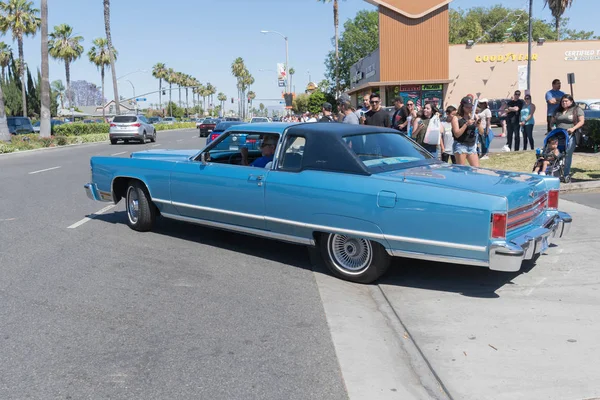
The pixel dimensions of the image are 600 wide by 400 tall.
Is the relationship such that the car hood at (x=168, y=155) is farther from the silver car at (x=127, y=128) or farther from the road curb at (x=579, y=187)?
the silver car at (x=127, y=128)

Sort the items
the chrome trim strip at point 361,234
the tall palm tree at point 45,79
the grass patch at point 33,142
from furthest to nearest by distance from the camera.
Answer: the tall palm tree at point 45,79 < the grass patch at point 33,142 < the chrome trim strip at point 361,234

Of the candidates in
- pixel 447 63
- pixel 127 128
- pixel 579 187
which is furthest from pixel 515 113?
pixel 447 63

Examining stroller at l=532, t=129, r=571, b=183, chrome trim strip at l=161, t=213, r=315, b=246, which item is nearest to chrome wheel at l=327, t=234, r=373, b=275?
chrome trim strip at l=161, t=213, r=315, b=246

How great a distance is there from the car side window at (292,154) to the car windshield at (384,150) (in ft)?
1.66

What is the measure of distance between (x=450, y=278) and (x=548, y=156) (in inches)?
212

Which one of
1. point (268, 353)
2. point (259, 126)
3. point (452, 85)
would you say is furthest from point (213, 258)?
point (452, 85)

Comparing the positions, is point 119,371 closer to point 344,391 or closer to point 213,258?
point 344,391

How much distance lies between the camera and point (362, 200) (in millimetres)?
5516

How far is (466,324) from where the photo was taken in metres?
4.70

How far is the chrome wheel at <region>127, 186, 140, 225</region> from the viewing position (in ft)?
26.3

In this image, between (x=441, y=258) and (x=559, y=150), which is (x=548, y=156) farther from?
(x=441, y=258)

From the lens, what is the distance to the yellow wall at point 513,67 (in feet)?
135

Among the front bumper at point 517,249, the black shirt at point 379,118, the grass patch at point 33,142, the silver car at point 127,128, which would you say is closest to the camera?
the front bumper at point 517,249

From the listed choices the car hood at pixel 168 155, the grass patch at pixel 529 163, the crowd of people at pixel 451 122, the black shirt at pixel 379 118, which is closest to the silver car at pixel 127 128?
the grass patch at pixel 529 163
